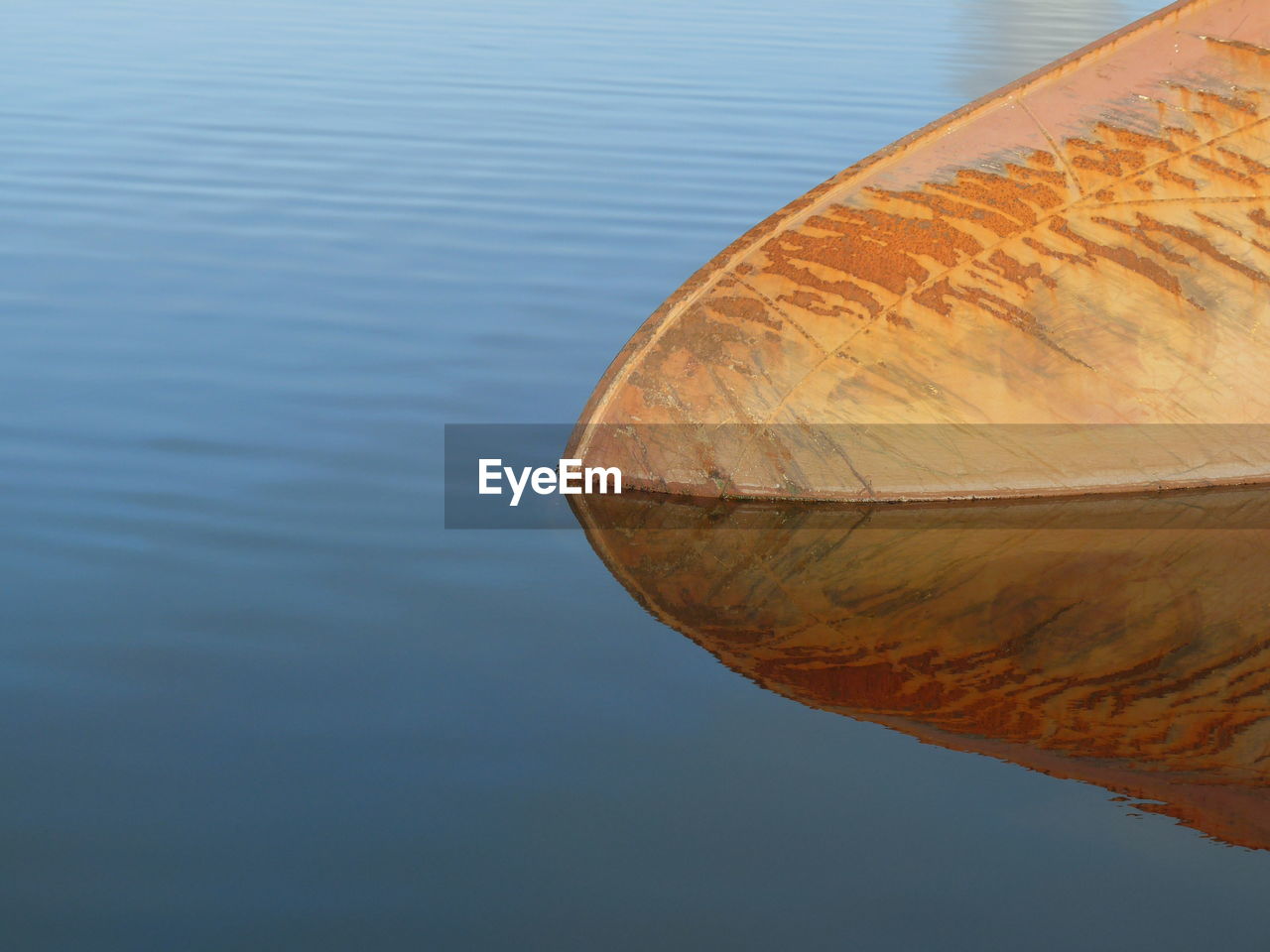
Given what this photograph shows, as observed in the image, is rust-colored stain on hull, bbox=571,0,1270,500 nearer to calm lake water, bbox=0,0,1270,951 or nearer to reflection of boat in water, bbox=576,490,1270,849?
reflection of boat in water, bbox=576,490,1270,849

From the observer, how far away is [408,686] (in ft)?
12.9

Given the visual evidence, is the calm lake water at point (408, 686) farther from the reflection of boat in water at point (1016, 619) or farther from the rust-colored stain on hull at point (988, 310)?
the rust-colored stain on hull at point (988, 310)

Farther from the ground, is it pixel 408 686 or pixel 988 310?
pixel 988 310

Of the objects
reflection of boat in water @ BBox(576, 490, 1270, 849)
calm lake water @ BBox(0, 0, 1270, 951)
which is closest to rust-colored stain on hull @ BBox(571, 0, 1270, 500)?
reflection of boat in water @ BBox(576, 490, 1270, 849)

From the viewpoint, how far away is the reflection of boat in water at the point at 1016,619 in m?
3.80

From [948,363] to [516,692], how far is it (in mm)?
2196

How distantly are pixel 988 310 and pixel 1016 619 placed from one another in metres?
1.34

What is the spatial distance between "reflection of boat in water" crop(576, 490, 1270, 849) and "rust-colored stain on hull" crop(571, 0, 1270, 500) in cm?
17

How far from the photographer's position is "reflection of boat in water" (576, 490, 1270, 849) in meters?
3.80

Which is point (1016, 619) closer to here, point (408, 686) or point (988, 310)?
point (988, 310)

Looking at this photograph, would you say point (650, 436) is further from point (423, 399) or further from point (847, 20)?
point (847, 20)

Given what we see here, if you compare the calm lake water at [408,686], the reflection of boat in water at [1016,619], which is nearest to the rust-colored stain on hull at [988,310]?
the reflection of boat in water at [1016,619]

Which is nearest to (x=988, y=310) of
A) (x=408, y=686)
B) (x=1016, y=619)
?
(x=1016, y=619)

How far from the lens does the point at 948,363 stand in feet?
17.5
